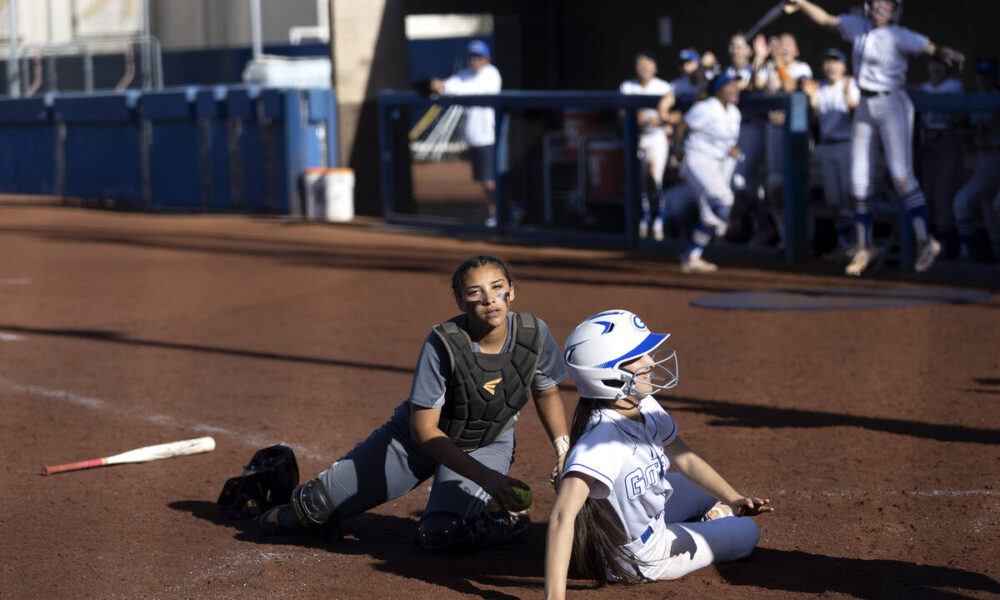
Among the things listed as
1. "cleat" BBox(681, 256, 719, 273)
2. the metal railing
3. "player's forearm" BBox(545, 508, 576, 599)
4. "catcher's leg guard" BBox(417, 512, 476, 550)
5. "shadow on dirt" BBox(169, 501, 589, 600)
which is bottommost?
"shadow on dirt" BBox(169, 501, 589, 600)

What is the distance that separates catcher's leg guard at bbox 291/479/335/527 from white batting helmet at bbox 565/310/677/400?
1228 mm

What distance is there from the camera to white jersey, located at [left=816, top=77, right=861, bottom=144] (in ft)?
39.9

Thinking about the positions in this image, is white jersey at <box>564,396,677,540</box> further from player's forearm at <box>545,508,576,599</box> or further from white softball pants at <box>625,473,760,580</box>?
A: player's forearm at <box>545,508,576,599</box>

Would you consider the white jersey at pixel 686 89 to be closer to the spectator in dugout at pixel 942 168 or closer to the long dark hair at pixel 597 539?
the spectator in dugout at pixel 942 168

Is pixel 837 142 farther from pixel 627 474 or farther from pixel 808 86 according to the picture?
pixel 627 474

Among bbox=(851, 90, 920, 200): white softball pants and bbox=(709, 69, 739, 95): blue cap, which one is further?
bbox=(709, 69, 739, 95): blue cap

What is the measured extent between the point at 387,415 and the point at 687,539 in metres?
2.91

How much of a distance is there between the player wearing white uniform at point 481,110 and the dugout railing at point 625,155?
0.70 feet

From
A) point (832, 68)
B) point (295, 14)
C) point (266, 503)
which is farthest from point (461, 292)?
point (295, 14)

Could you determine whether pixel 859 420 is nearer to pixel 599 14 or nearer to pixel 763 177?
pixel 763 177

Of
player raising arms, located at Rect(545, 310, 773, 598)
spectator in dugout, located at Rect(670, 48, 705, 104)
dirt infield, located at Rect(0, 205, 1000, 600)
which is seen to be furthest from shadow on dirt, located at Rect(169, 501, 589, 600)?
spectator in dugout, located at Rect(670, 48, 705, 104)

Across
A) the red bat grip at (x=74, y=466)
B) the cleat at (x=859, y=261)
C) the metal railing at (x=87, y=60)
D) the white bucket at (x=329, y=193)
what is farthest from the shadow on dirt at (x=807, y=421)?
the metal railing at (x=87, y=60)

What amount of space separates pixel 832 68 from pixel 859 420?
20.9 feet

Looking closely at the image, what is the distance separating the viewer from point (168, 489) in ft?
19.4
